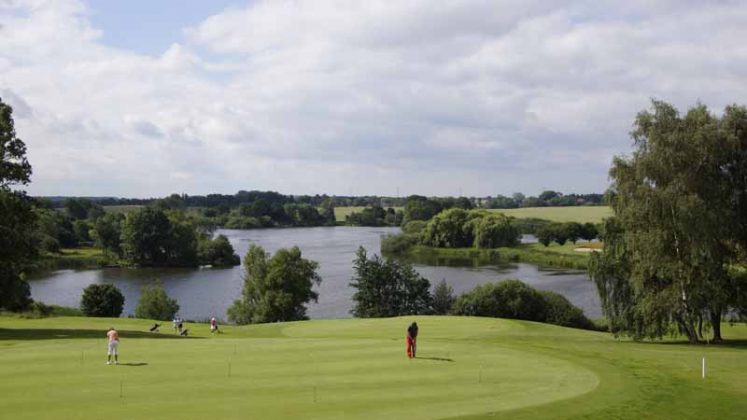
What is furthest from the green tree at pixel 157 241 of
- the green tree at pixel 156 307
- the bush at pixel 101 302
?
the bush at pixel 101 302

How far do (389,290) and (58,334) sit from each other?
150 ft

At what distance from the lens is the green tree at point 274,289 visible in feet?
246

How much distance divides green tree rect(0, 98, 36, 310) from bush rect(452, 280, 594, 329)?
4224 centimetres

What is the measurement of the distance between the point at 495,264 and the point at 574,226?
40618 millimetres

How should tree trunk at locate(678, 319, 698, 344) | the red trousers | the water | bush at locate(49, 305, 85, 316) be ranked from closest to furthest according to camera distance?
the red trousers
tree trunk at locate(678, 319, 698, 344)
bush at locate(49, 305, 85, 316)
the water

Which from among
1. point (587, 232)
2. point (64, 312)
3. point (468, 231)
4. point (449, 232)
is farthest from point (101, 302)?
point (587, 232)

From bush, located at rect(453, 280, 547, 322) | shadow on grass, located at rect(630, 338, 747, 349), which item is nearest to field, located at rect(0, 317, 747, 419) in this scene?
shadow on grass, located at rect(630, 338, 747, 349)

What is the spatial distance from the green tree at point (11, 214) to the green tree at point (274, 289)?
32.2 meters

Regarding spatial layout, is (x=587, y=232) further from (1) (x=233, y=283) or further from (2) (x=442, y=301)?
(2) (x=442, y=301)

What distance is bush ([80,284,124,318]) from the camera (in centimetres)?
6988

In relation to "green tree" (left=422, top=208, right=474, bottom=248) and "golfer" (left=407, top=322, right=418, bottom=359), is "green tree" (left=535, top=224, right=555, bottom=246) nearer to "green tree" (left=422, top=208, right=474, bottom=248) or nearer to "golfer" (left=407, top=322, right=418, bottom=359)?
"green tree" (left=422, top=208, right=474, bottom=248)

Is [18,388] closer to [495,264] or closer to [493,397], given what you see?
[493,397]

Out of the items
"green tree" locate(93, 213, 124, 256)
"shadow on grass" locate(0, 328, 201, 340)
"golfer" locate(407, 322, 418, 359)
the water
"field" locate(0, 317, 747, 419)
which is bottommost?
the water

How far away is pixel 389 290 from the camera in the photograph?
269 feet
